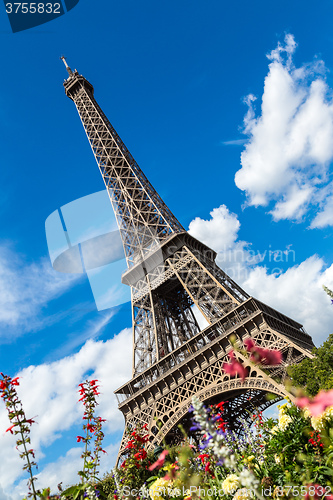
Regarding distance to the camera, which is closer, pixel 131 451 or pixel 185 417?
pixel 131 451

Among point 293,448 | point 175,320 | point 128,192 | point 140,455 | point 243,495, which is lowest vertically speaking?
point 243,495

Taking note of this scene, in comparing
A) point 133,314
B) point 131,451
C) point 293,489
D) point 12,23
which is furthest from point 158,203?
point 293,489

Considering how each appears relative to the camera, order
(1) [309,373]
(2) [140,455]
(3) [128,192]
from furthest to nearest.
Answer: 1. (3) [128,192]
2. (1) [309,373]
3. (2) [140,455]

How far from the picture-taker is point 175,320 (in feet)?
104

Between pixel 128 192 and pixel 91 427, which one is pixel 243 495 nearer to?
pixel 91 427

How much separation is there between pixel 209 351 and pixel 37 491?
788 inches

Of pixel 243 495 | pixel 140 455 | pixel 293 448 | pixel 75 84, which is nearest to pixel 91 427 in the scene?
pixel 140 455

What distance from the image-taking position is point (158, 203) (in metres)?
35.0

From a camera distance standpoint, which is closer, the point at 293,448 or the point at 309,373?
the point at 293,448

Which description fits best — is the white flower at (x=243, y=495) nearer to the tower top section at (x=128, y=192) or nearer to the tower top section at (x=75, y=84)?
the tower top section at (x=128, y=192)

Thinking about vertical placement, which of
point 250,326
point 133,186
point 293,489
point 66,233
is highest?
point 133,186

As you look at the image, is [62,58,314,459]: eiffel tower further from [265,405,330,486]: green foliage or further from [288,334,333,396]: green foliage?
[265,405,330,486]: green foliage

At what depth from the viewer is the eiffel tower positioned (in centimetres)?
2033

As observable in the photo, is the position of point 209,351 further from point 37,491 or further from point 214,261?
point 37,491
